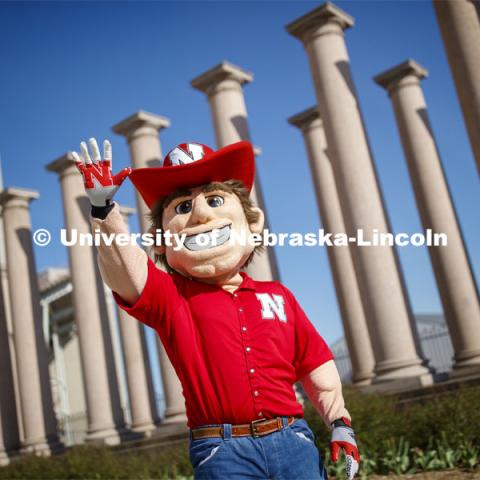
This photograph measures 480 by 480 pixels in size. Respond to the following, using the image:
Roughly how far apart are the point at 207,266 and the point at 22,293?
87.7 ft

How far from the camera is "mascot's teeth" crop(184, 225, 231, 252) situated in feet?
16.2

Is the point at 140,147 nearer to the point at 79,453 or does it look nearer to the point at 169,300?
the point at 79,453

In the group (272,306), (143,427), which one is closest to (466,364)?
(143,427)

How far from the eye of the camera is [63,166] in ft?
91.7

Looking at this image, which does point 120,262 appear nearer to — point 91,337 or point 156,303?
point 156,303

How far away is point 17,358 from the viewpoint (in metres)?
29.0

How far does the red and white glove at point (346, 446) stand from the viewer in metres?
4.55

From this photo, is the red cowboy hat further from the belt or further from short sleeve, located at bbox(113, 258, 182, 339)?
the belt

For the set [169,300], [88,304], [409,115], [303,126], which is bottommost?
[169,300]

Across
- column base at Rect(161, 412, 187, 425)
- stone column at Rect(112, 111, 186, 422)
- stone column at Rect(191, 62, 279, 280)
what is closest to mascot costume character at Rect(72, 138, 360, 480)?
stone column at Rect(191, 62, 279, 280)

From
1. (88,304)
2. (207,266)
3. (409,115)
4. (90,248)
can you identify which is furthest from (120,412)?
(207,266)

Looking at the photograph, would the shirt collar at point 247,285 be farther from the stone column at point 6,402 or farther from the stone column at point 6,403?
the stone column at point 6,402

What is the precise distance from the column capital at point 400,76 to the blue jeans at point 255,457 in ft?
71.5

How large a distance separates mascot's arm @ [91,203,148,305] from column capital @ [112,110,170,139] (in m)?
21.4
